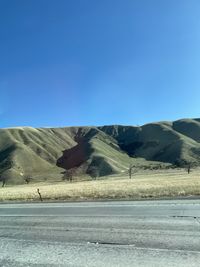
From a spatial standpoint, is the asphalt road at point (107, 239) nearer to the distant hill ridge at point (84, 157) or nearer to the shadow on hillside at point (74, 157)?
the distant hill ridge at point (84, 157)

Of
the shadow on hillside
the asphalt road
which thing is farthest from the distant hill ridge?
the asphalt road

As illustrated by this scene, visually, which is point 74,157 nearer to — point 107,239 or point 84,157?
point 84,157

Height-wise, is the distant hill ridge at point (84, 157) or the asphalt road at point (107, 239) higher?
the asphalt road at point (107, 239)

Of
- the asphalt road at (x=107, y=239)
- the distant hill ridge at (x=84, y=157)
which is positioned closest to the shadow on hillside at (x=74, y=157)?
the distant hill ridge at (x=84, y=157)

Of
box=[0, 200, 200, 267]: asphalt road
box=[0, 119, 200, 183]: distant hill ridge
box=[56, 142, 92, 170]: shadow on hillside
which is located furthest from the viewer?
box=[56, 142, 92, 170]: shadow on hillside

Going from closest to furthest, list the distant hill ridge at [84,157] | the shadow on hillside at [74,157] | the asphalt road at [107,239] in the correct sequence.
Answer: the asphalt road at [107,239]
the distant hill ridge at [84,157]
the shadow on hillside at [74,157]

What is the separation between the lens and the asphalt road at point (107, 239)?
851 centimetres

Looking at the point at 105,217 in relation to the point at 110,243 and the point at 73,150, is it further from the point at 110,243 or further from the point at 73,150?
the point at 73,150

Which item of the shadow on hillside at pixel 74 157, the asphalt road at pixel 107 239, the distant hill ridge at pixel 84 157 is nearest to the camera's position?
the asphalt road at pixel 107 239

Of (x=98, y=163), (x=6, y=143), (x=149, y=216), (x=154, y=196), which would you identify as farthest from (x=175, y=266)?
(x=6, y=143)

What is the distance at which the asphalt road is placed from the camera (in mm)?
8508

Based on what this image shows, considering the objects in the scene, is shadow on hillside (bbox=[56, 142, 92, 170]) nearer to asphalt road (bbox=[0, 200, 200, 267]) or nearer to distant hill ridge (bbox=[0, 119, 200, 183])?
distant hill ridge (bbox=[0, 119, 200, 183])

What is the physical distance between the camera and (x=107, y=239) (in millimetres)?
10680

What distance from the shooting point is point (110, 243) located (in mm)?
10172
